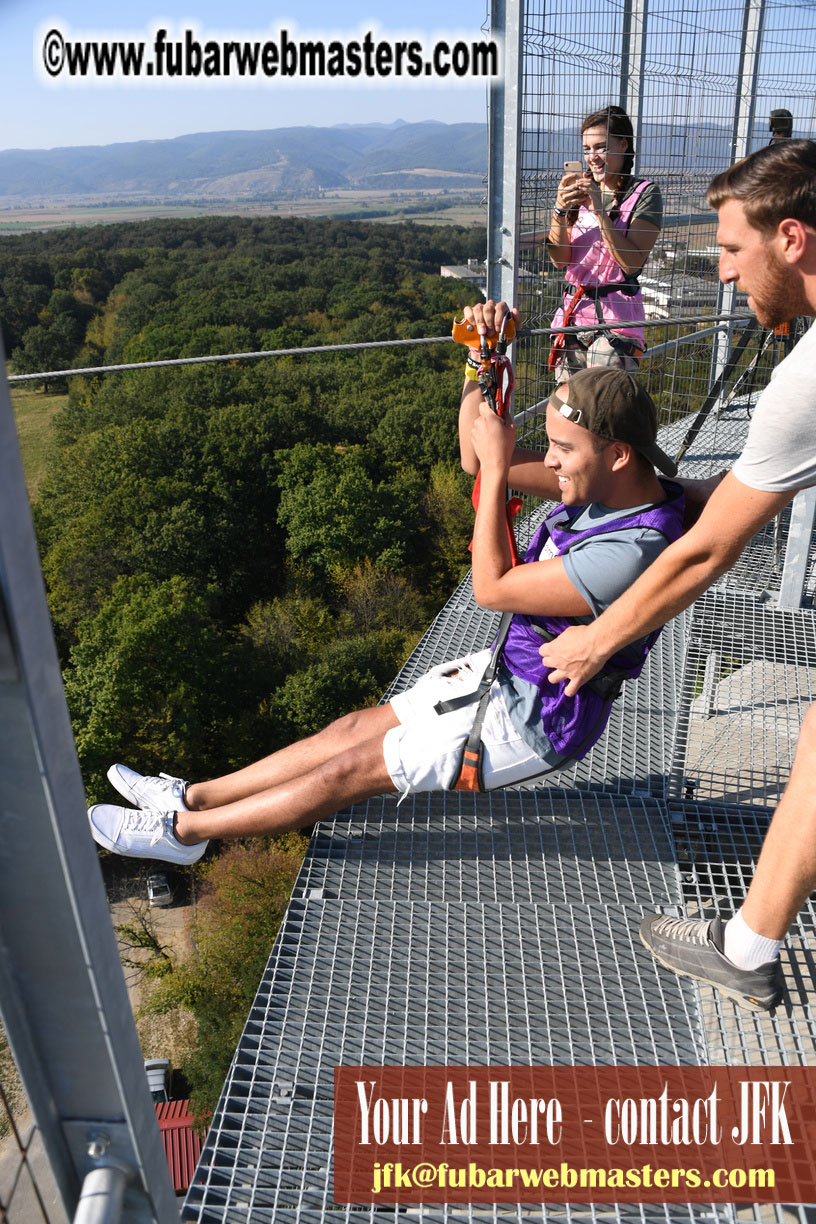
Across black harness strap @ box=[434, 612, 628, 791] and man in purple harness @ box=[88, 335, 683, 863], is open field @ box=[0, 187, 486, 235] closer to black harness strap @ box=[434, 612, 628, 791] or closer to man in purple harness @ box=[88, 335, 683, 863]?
man in purple harness @ box=[88, 335, 683, 863]

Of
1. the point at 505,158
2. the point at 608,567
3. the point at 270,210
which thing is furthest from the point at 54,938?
the point at 270,210

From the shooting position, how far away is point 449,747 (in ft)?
8.66

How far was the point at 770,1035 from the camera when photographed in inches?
89.0

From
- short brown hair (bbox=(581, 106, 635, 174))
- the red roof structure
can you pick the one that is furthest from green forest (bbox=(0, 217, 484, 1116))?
short brown hair (bbox=(581, 106, 635, 174))

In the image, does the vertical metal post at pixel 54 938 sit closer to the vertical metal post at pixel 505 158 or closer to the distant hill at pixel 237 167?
the vertical metal post at pixel 505 158

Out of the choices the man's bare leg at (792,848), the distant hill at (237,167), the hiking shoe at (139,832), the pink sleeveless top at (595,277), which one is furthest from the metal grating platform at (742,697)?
the distant hill at (237,167)

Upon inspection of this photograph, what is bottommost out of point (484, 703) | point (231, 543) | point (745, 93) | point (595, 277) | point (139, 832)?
point (231, 543)

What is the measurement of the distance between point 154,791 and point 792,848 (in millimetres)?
1919

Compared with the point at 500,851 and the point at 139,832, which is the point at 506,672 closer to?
the point at 500,851

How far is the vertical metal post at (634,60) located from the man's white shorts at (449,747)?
11.0 ft

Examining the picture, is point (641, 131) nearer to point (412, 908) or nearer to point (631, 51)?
point (631, 51)

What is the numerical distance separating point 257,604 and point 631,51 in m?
25.4

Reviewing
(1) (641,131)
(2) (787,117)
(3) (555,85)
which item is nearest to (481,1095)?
(3) (555,85)

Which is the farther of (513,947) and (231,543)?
(231,543)
